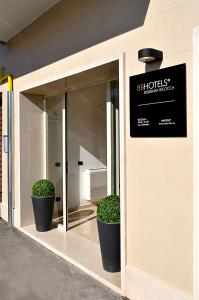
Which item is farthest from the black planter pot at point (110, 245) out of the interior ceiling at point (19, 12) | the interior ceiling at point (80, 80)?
the interior ceiling at point (19, 12)

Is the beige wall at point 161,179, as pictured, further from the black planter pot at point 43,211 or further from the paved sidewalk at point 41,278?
the black planter pot at point 43,211

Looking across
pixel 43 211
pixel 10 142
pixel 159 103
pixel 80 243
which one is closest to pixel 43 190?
pixel 43 211

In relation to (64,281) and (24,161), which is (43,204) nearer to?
(24,161)

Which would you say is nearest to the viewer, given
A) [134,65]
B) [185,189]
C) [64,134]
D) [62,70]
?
[185,189]

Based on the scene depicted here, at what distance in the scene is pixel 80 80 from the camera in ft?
12.7

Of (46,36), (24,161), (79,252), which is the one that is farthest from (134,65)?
(24,161)

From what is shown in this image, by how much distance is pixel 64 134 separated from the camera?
4.76m

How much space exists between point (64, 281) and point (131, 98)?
2081 millimetres

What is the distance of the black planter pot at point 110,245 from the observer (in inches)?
121

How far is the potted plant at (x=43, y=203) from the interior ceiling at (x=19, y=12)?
2599 mm

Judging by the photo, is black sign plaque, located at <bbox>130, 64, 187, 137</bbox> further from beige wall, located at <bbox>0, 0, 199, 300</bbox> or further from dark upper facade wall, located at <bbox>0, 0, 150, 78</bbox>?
dark upper facade wall, located at <bbox>0, 0, 150, 78</bbox>

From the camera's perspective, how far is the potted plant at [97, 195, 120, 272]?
3.07m

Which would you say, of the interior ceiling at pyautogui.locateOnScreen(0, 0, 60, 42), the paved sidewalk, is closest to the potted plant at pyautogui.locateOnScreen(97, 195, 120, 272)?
the paved sidewalk

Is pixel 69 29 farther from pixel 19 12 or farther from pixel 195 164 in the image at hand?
pixel 195 164
